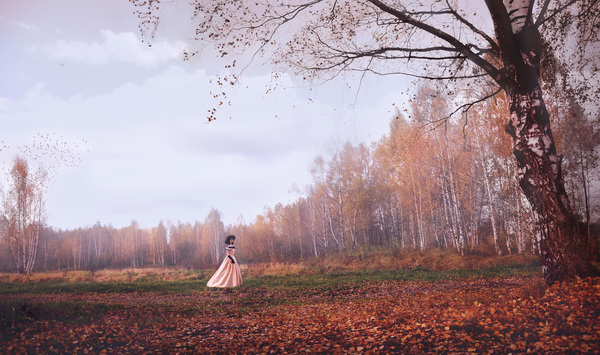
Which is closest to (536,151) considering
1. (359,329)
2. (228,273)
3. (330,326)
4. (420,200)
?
(359,329)

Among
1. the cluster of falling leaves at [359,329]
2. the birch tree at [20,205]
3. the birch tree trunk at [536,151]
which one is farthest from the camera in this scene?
the birch tree at [20,205]

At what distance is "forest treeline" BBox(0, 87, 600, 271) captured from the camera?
14625 mm

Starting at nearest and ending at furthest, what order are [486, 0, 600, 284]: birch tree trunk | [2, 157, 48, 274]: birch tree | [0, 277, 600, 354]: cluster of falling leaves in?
1. [0, 277, 600, 354]: cluster of falling leaves
2. [486, 0, 600, 284]: birch tree trunk
3. [2, 157, 48, 274]: birch tree

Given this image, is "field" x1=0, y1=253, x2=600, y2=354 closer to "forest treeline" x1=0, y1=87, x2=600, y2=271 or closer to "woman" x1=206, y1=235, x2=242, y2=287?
"forest treeline" x1=0, y1=87, x2=600, y2=271

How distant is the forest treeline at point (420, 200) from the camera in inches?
576

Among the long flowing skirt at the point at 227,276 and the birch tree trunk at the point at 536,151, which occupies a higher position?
the birch tree trunk at the point at 536,151

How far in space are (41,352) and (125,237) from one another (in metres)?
56.8

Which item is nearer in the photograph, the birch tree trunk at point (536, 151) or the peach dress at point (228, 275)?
the birch tree trunk at point (536, 151)

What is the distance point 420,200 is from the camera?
67.9ft

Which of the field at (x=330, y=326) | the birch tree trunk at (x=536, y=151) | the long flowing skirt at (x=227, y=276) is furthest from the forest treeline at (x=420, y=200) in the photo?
the long flowing skirt at (x=227, y=276)

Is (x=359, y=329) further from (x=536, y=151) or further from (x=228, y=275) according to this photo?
(x=228, y=275)

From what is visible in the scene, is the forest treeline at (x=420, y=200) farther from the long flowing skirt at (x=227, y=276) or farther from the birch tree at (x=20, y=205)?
the long flowing skirt at (x=227, y=276)

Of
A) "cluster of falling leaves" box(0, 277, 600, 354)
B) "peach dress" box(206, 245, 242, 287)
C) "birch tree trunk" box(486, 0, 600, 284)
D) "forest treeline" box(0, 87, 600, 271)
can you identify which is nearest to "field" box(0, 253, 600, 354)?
"cluster of falling leaves" box(0, 277, 600, 354)

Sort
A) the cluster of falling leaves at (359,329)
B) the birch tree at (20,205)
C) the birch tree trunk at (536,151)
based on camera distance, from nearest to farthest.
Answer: the cluster of falling leaves at (359,329) → the birch tree trunk at (536,151) → the birch tree at (20,205)
